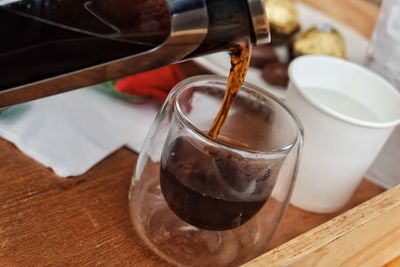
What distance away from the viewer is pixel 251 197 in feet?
1.33

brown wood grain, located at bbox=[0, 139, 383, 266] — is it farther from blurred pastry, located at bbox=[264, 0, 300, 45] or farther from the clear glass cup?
blurred pastry, located at bbox=[264, 0, 300, 45]

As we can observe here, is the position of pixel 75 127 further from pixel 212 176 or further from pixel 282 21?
pixel 282 21

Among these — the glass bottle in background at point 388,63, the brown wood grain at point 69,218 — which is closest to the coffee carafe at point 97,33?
the brown wood grain at point 69,218

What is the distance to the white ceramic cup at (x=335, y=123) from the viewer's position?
0.46 meters

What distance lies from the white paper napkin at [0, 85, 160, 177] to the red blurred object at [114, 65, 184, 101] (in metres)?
0.01

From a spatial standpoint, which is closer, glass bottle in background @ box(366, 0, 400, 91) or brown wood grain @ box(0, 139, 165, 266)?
brown wood grain @ box(0, 139, 165, 266)

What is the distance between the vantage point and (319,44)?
66 centimetres

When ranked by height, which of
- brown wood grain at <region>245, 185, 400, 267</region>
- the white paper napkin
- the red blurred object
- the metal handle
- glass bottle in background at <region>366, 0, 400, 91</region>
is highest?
the metal handle

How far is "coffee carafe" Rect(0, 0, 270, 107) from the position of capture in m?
0.32

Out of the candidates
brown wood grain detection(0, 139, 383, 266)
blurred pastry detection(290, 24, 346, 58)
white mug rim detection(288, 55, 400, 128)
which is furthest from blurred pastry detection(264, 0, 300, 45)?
brown wood grain detection(0, 139, 383, 266)

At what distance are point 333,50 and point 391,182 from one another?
0.58ft

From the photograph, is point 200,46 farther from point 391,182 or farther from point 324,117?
point 391,182

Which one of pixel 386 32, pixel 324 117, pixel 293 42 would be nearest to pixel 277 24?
pixel 293 42

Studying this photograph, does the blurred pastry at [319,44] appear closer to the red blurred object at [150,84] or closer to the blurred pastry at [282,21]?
the blurred pastry at [282,21]
